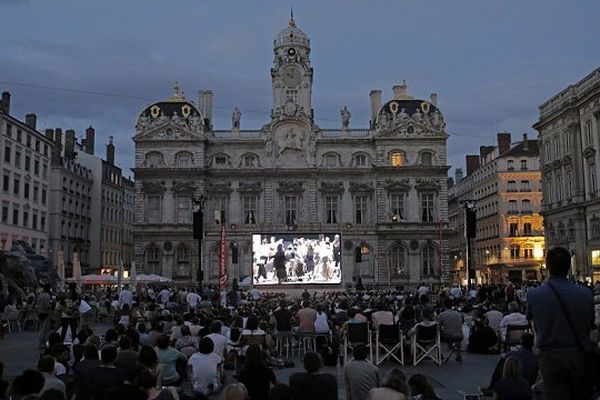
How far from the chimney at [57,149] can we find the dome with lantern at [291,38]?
22.6 meters

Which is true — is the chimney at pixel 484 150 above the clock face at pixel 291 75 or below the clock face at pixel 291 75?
below

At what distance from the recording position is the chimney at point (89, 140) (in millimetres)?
74950

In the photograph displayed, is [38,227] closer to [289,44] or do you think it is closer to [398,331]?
[289,44]

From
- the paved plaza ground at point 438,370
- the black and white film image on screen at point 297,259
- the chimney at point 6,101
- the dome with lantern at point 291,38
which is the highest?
the dome with lantern at point 291,38

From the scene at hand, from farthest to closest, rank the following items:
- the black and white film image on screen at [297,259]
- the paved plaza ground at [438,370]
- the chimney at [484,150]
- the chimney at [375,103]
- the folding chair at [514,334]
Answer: the chimney at [484,150] → the chimney at [375,103] → the black and white film image on screen at [297,259] → the folding chair at [514,334] → the paved plaza ground at [438,370]

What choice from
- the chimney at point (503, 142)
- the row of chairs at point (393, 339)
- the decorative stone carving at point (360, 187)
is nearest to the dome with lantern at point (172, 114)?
the decorative stone carving at point (360, 187)

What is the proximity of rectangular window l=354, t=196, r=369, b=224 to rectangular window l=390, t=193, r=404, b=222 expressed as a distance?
2.25m

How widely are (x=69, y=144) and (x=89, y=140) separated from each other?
726cm

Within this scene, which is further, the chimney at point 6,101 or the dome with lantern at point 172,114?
the dome with lantern at point 172,114

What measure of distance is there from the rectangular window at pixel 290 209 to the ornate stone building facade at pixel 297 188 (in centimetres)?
9

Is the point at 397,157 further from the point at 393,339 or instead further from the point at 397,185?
the point at 393,339

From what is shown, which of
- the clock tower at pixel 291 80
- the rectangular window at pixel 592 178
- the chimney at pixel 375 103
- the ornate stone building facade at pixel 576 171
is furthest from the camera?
the chimney at pixel 375 103

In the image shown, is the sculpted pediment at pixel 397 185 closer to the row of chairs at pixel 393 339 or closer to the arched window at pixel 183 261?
the arched window at pixel 183 261

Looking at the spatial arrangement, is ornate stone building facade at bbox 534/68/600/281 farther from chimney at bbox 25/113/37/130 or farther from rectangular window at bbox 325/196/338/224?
chimney at bbox 25/113/37/130
